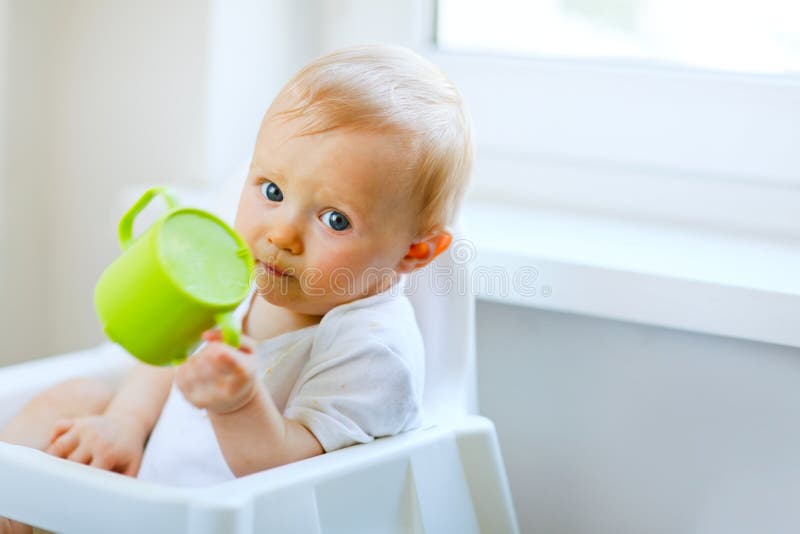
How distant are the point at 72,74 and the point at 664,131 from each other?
0.70 meters

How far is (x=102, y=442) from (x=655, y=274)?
0.50m

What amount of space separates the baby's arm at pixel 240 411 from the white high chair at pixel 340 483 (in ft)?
0.11

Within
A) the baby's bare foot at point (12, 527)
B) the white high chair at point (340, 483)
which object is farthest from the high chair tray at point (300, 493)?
the baby's bare foot at point (12, 527)

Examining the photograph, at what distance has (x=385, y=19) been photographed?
50.2 inches

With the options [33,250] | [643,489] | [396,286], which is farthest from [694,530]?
[33,250]

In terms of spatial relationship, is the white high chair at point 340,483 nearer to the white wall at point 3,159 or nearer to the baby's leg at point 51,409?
the baby's leg at point 51,409

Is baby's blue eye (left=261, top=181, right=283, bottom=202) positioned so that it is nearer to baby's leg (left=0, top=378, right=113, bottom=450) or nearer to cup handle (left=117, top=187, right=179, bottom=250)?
cup handle (left=117, top=187, right=179, bottom=250)

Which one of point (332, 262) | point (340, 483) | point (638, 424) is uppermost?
point (332, 262)

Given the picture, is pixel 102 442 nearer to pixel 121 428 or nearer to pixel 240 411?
pixel 121 428

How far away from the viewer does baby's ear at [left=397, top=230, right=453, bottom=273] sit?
35.5 inches

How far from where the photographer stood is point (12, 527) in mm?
825

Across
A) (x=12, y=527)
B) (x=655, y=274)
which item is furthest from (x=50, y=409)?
(x=655, y=274)

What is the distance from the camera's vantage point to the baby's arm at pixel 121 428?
34.5 inches

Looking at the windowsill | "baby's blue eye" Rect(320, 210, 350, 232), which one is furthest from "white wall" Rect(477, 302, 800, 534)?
"baby's blue eye" Rect(320, 210, 350, 232)
